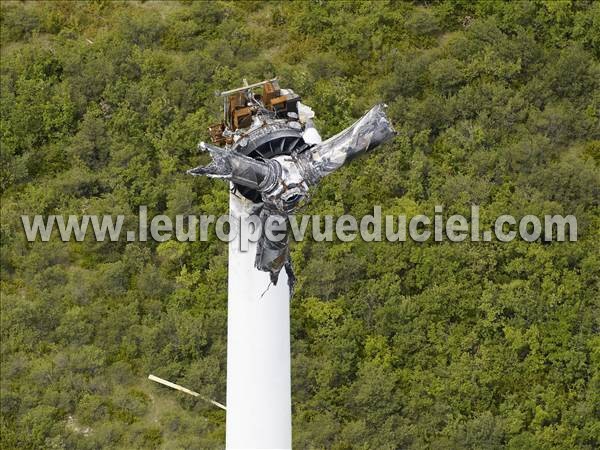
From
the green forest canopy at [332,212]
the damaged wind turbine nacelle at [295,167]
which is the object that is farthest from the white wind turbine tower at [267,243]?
the green forest canopy at [332,212]

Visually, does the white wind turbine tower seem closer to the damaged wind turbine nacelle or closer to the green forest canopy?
the damaged wind turbine nacelle

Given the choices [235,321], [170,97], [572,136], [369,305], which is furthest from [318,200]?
[235,321]

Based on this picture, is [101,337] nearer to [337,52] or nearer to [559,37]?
[337,52]

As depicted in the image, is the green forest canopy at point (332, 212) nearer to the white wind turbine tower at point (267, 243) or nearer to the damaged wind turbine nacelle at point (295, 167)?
the white wind turbine tower at point (267, 243)

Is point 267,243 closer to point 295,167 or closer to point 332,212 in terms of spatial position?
point 295,167

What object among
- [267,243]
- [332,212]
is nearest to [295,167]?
[267,243]

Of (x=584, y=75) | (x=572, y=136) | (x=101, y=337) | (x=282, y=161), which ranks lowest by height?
(x=101, y=337)
